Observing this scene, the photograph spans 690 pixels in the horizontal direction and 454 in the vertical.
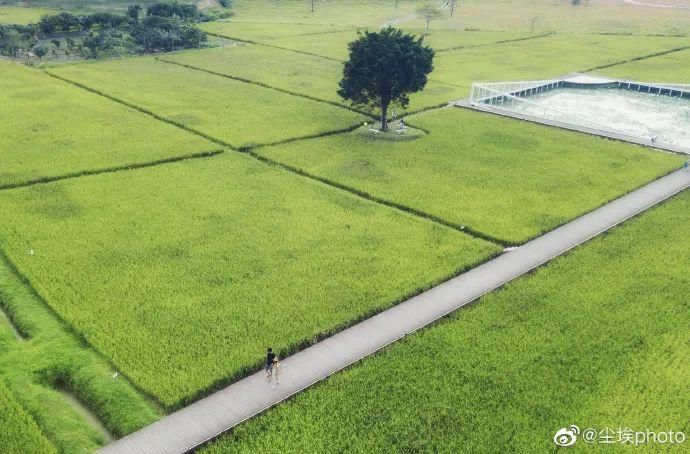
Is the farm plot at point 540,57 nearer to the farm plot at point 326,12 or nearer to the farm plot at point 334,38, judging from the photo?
the farm plot at point 334,38

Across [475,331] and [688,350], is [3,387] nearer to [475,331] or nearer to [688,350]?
[475,331]

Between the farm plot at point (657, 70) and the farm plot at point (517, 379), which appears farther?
the farm plot at point (657, 70)

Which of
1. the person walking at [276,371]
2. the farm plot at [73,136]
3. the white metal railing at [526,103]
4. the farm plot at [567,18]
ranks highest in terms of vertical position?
the farm plot at [567,18]

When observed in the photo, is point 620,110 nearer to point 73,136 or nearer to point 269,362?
point 73,136

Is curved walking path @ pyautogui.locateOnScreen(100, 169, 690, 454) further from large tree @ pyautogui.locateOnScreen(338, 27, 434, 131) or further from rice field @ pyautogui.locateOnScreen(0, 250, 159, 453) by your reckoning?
large tree @ pyautogui.locateOnScreen(338, 27, 434, 131)

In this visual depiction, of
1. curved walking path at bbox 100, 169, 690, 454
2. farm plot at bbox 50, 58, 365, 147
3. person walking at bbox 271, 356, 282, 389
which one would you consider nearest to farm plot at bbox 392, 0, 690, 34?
farm plot at bbox 50, 58, 365, 147

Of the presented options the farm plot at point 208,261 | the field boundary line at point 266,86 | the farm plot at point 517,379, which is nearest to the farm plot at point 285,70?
the field boundary line at point 266,86

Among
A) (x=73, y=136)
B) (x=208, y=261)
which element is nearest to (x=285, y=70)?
(x=73, y=136)
